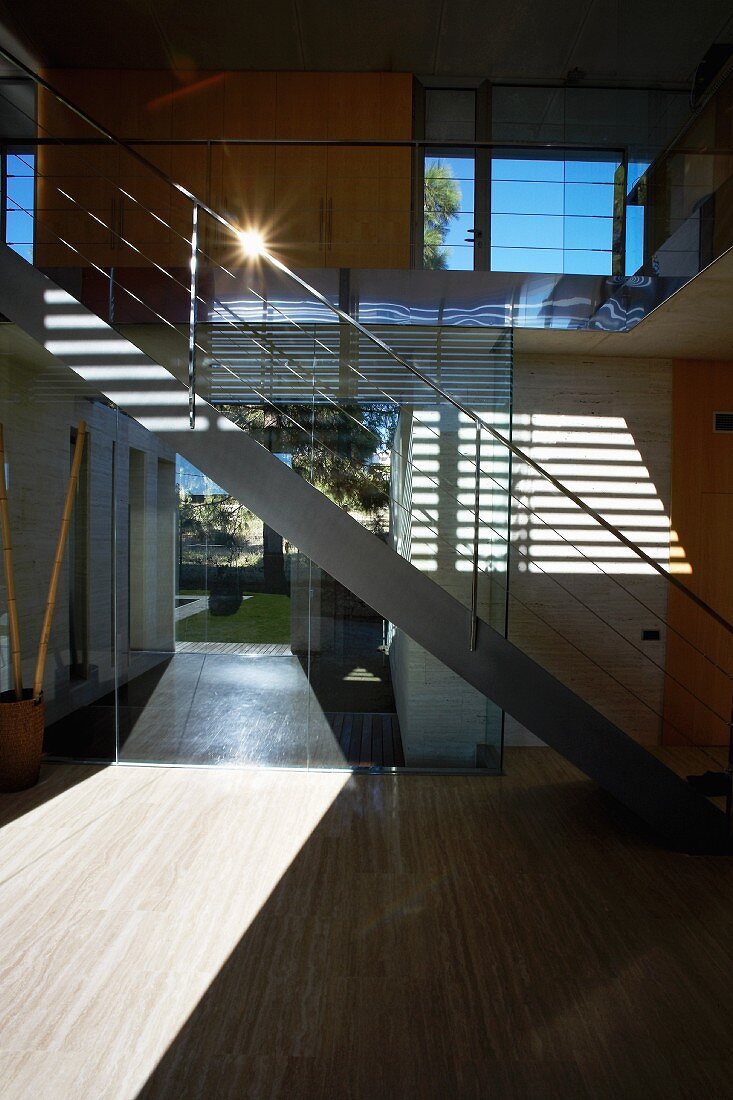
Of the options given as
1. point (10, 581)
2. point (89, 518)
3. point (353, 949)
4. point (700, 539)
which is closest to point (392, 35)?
point (89, 518)

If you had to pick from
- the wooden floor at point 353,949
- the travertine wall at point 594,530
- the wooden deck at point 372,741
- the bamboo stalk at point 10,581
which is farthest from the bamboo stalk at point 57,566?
the travertine wall at point 594,530

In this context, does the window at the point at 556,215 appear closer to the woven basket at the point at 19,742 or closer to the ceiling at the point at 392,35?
the ceiling at the point at 392,35

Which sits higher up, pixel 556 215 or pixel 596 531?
pixel 556 215

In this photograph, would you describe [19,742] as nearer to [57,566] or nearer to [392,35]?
[57,566]

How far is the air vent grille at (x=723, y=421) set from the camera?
18.4 ft

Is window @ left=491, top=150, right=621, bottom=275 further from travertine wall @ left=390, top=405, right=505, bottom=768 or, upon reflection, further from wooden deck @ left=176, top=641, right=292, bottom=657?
wooden deck @ left=176, top=641, right=292, bottom=657

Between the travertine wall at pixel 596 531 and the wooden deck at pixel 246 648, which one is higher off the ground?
the travertine wall at pixel 596 531

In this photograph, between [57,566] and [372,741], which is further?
[372,741]

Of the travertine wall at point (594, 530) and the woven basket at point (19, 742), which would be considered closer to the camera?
the woven basket at point (19, 742)

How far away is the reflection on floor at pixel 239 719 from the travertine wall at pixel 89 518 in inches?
6.8

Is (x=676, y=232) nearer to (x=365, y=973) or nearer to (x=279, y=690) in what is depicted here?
(x=279, y=690)

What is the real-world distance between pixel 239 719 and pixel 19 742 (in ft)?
4.22

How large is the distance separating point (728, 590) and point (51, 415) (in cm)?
504

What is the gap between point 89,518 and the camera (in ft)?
16.0
